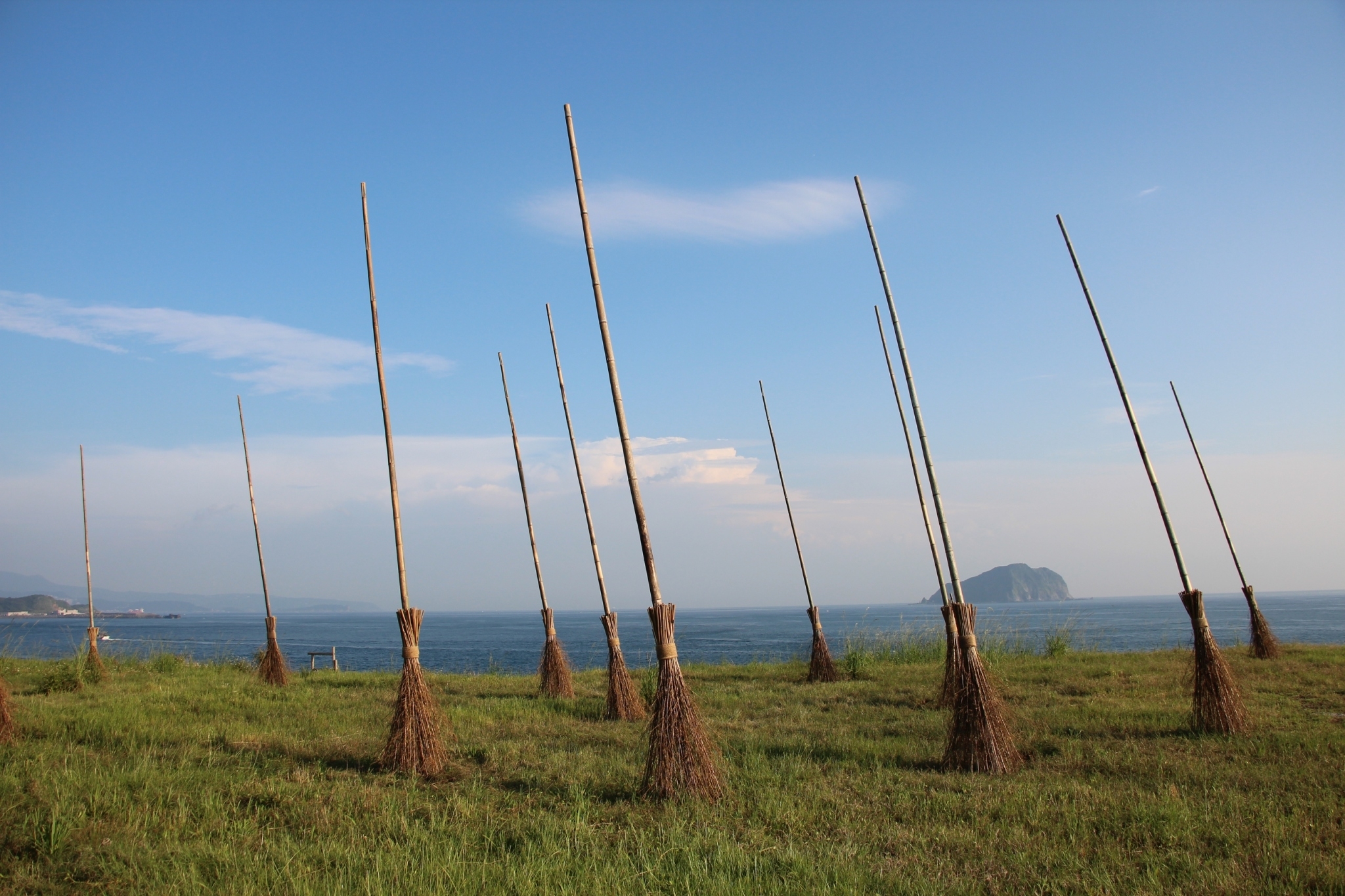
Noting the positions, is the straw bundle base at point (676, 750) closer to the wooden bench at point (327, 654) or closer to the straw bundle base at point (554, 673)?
the straw bundle base at point (554, 673)

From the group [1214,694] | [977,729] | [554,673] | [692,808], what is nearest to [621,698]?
[554,673]

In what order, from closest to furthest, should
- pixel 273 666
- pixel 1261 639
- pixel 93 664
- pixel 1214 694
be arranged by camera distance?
pixel 1214 694, pixel 1261 639, pixel 93 664, pixel 273 666

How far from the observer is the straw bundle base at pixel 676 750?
5621 millimetres

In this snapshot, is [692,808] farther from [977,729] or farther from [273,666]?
[273,666]

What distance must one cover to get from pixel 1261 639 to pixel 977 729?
1001cm

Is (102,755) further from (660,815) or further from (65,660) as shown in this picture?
(65,660)

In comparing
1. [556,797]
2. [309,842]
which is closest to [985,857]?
[556,797]

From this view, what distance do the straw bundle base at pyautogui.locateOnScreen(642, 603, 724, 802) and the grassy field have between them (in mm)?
196

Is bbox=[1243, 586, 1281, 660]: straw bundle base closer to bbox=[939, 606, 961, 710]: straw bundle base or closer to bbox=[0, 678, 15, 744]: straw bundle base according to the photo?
bbox=[939, 606, 961, 710]: straw bundle base

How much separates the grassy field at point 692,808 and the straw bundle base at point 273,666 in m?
4.36

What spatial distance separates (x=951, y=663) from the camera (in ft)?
29.0

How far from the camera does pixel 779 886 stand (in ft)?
12.6

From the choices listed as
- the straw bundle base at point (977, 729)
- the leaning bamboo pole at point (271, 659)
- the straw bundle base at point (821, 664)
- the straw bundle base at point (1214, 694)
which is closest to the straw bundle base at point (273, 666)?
the leaning bamboo pole at point (271, 659)

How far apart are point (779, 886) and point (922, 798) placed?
2054mm
